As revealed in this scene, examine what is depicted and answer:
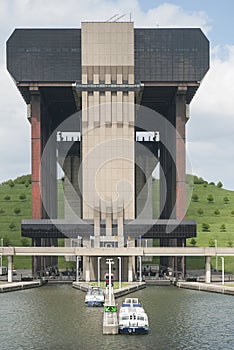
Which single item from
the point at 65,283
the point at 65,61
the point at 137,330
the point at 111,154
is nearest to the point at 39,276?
the point at 65,283

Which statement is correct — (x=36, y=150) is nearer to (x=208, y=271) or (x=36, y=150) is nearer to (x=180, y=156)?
(x=180, y=156)

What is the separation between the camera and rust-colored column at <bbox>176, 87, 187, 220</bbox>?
626 feet

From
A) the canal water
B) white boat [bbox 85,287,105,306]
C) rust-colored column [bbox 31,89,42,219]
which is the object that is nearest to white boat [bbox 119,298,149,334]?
the canal water

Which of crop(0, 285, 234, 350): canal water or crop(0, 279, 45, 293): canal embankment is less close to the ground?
crop(0, 279, 45, 293): canal embankment

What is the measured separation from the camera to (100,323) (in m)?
97.1

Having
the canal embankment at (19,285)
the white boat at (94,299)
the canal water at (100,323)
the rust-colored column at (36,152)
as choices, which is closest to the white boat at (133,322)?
the canal water at (100,323)

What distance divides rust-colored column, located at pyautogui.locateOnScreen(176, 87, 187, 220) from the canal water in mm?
51566

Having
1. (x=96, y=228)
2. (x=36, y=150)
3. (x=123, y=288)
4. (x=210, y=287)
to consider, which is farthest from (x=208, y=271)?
(x=36, y=150)

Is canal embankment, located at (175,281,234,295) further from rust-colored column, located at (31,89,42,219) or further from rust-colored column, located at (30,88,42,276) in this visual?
rust-colored column, located at (31,89,42,219)

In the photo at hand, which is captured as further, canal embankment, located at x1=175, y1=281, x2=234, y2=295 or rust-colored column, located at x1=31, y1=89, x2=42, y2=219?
rust-colored column, located at x1=31, y1=89, x2=42, y2=219

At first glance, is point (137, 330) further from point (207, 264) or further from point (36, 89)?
point (36, 89)

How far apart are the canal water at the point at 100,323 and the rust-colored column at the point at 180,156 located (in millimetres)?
51566

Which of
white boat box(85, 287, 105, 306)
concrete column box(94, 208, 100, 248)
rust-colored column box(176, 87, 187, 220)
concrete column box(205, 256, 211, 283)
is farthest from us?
rust-colored column box(176, 87, 187, 220)

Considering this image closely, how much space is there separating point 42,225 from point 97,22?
175 ft
